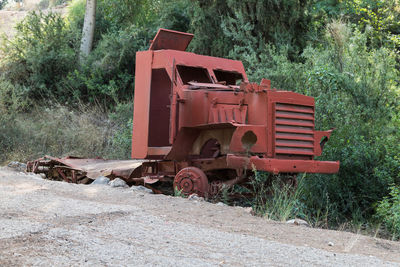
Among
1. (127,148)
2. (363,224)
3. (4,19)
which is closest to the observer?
(363,224)

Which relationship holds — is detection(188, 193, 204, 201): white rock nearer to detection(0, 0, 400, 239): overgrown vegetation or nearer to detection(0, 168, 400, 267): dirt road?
detection(0, 168, 400, 267): dirt road

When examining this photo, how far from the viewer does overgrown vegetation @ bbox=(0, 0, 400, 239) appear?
8.67 metres

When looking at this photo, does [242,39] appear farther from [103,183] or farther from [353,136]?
[103,183]

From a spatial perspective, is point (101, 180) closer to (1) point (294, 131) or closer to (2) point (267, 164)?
(2) point (267, 164)

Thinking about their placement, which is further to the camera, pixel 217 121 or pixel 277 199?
pixel 217 121

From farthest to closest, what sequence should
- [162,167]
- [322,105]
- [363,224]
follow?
[322,105], [162,167], [363,224]

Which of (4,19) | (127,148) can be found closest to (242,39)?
(127,148)

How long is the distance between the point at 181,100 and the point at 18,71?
38.7 feet

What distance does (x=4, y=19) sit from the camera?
28.5m

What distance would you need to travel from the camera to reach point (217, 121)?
25.4 feet

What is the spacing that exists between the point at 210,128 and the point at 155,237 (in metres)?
3.58

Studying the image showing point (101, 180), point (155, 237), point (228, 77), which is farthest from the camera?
point (228, 77)

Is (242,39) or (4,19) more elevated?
(4,19)

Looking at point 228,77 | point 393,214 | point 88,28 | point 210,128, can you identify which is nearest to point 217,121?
point 210,128
